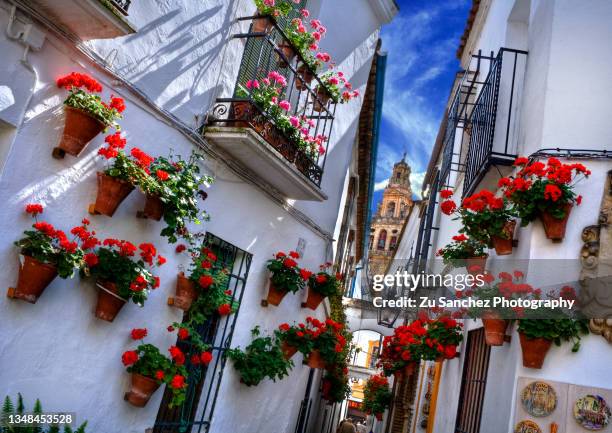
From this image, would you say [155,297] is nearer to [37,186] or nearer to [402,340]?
[37,186]

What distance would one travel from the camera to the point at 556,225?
4637 mm

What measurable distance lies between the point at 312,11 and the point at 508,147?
366 centimetres

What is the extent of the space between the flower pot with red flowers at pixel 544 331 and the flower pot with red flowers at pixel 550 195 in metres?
0.72

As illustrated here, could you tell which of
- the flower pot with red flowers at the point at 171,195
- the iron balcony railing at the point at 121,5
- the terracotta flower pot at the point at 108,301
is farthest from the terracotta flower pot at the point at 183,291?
the iron balcony railing at the point at 121,5

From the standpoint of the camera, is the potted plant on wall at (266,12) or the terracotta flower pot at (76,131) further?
the potted plant on wall at (266,12)

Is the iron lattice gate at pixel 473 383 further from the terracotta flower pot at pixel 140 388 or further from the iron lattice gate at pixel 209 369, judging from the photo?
the terracotta flower pot at pixel 140 388

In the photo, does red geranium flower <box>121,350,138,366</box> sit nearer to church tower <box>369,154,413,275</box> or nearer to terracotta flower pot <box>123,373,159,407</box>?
terracotta flower pot <box>123,373,159,407</box>

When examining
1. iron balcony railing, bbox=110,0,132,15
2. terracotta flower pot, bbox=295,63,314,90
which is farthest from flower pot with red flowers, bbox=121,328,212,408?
terracotta flower pot, bbox=295,63,314,90

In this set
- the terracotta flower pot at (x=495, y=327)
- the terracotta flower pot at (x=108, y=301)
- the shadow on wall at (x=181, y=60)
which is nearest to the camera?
the terracotta flower pot at (x=108, y=301)

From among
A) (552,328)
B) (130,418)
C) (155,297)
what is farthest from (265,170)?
(552,328)

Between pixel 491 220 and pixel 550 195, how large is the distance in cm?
61

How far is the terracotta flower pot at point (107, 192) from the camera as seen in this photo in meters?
4.46

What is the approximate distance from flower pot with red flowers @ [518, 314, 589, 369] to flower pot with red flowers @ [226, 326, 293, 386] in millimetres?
3172

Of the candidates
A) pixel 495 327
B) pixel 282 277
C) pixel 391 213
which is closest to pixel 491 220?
pixel 495 327
